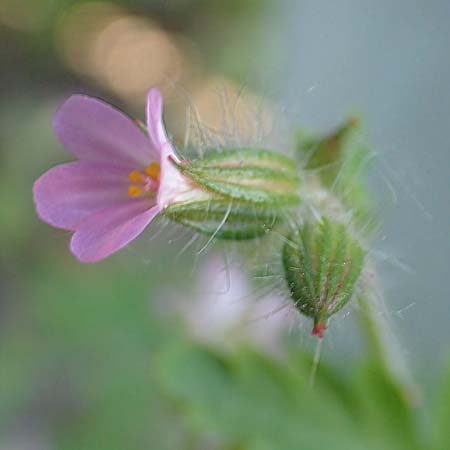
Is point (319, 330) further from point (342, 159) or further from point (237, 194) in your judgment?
point (342, 159)

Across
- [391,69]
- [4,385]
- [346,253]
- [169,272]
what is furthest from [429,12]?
[346,253]

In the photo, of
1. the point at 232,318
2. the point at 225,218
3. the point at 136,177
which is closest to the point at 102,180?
the point at 136,177

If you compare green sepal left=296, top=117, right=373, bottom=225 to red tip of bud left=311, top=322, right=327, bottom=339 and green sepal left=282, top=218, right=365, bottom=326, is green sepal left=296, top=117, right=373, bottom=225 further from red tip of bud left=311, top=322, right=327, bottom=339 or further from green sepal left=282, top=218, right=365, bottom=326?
red tip of bud left=311, top=322, right=327, bottom=339

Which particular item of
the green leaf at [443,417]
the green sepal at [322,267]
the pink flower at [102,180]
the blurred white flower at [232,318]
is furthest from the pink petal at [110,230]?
the blurred white flower at [232,318]

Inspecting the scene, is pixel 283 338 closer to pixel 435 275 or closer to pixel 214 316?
pixel 214 316

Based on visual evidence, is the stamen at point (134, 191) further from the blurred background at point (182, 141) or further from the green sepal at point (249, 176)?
the blurred background at point (182, 141)

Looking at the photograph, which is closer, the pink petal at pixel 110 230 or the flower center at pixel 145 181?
the pink petal at pixel 110 230

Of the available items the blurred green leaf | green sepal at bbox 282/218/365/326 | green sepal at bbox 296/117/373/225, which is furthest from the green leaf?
green sepal at bbox 282/218/365/326
